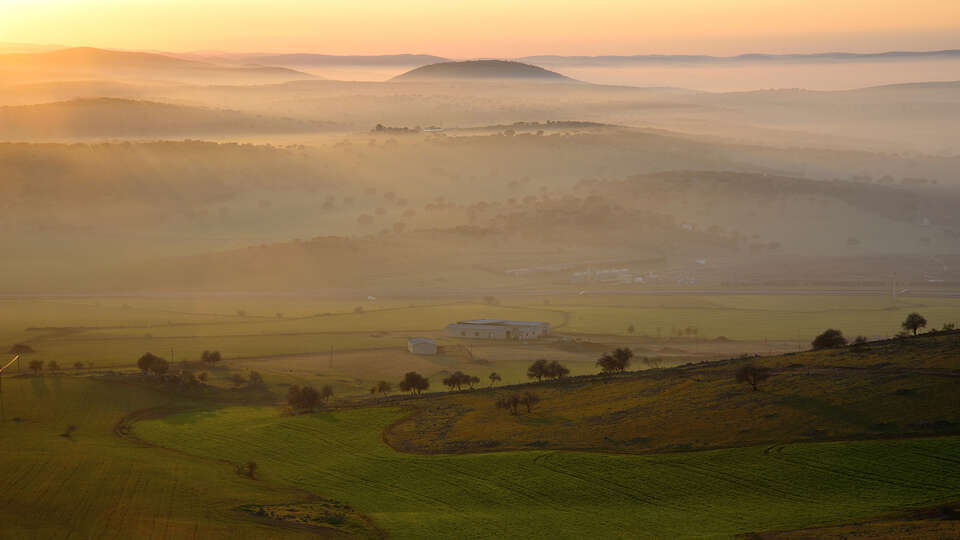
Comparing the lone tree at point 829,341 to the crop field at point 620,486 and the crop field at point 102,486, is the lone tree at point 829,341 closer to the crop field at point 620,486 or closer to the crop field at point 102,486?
the crop field at point 620,486

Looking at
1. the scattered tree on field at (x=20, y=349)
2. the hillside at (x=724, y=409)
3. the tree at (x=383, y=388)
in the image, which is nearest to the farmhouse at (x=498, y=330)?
the tree at (x=383, y=388)

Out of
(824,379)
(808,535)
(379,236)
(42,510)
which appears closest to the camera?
(808,535)

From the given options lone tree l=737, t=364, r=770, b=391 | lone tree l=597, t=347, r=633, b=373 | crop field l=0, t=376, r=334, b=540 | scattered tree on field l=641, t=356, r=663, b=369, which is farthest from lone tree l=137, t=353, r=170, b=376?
lone tree l=737, t=364, r=770, b=391

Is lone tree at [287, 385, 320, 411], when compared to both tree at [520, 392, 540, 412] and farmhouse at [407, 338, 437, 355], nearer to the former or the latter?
tree at [520, 392, 540, 412]

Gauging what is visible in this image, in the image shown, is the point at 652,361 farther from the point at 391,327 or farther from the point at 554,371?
the point at 391,327

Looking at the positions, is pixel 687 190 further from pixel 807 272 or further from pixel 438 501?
pixel 438 501

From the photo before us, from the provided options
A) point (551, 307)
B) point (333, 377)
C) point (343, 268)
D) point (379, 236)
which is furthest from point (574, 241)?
point (333, 377)

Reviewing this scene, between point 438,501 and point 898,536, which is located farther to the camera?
point 438,501
